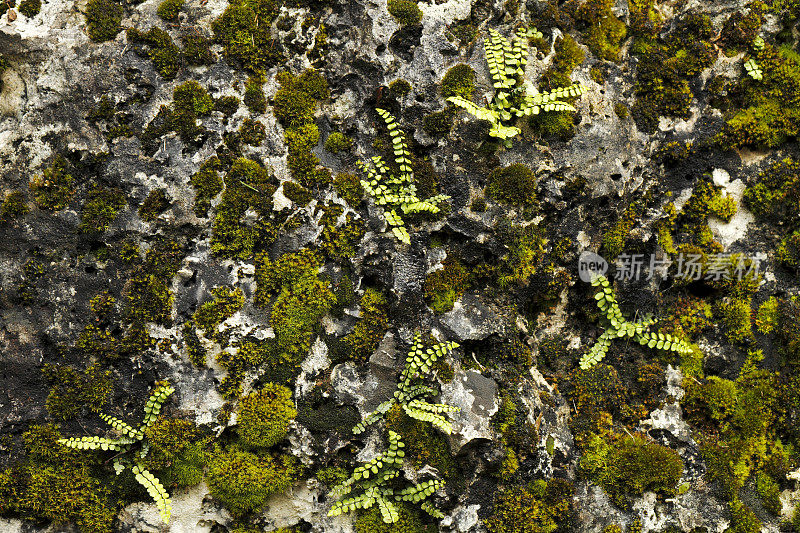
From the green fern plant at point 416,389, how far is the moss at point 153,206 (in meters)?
3.34

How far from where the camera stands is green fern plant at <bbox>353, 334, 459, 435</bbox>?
20.8 feet

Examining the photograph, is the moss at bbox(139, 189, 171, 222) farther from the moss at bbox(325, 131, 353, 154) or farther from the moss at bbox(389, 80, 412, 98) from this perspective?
the moss at bbox(389, 80, 412, 98)

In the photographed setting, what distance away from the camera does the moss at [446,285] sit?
6867 millimetres

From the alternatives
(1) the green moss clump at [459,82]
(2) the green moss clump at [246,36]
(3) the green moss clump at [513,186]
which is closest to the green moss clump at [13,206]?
(2) the green moss clump at [246,36]

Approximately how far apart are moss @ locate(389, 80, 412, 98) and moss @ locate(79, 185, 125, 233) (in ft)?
11.3

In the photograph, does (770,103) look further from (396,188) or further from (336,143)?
(336,143)

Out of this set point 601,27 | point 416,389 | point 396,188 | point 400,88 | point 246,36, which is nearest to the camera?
point 416,389

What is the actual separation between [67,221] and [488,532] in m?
5.90

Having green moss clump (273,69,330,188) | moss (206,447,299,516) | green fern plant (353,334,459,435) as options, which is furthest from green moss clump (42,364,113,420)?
green moss clump (273,69,330,188)

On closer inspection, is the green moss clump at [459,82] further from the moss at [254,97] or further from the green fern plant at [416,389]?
the green fern plant at [416,389]

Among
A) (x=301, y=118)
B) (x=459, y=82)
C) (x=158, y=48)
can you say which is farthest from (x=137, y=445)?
(x=459, y=82)

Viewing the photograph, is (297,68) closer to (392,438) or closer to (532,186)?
(532,186)

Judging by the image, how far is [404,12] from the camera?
7.29 metres

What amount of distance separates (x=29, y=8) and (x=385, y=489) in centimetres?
700
